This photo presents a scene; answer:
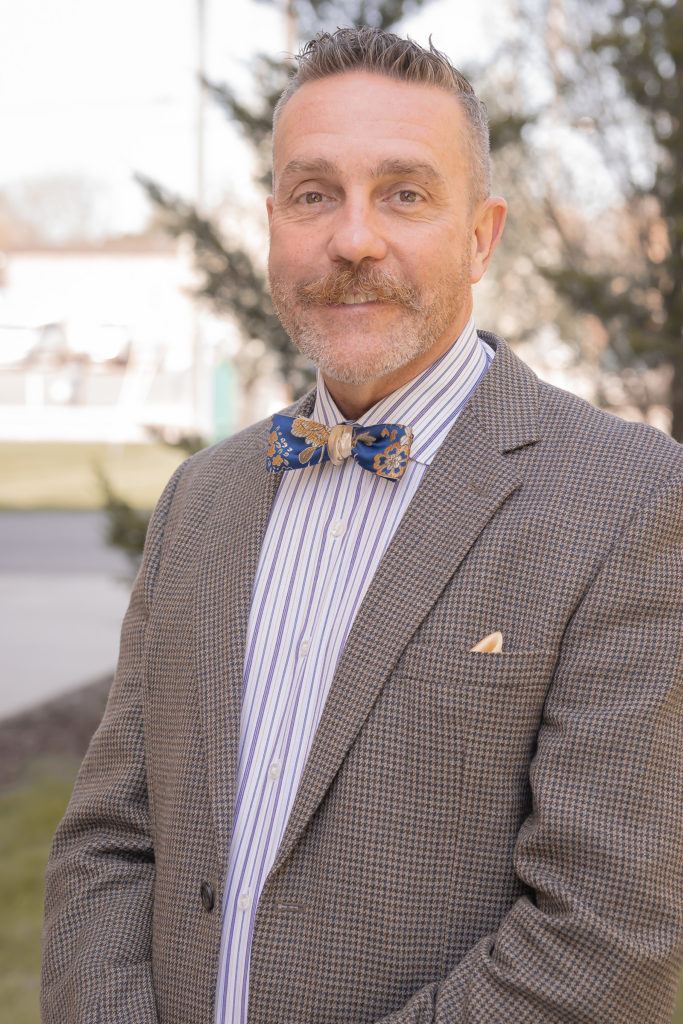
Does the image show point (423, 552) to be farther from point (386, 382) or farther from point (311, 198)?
point (311, 198)

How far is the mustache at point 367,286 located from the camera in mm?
1795

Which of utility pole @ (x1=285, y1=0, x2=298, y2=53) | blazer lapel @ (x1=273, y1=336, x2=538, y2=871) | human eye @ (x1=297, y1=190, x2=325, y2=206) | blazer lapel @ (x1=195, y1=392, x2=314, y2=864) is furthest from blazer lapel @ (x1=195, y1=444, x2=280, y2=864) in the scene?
utility pole @ (x1=285, y1=0, x2=298, y2=53)

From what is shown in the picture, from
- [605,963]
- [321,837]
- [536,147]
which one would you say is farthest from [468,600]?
[536,147]

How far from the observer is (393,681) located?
166 cm

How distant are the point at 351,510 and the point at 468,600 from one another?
0.31 m

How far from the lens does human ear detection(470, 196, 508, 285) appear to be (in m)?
1.96

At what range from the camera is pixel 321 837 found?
1.65m

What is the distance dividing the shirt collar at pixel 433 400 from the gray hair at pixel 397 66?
0.29m

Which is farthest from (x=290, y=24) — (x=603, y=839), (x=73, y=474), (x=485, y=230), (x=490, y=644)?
(x=73, y=474)

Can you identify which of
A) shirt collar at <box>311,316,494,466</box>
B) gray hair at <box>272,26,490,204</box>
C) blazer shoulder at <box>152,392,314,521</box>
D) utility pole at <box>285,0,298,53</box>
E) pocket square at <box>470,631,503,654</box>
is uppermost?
utility pole at <box>285,0,298,53</box>

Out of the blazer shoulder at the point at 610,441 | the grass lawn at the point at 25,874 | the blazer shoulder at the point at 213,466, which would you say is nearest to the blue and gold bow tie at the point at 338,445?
the blazer shoulder at the point at 213,466

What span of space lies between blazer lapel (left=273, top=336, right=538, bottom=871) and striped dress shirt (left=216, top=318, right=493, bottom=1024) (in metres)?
0.07

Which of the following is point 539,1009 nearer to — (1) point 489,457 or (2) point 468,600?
(2) point 468,600

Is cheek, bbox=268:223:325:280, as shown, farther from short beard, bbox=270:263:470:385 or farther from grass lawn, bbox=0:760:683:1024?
grass lawn, bbox=0:760:683:1024
